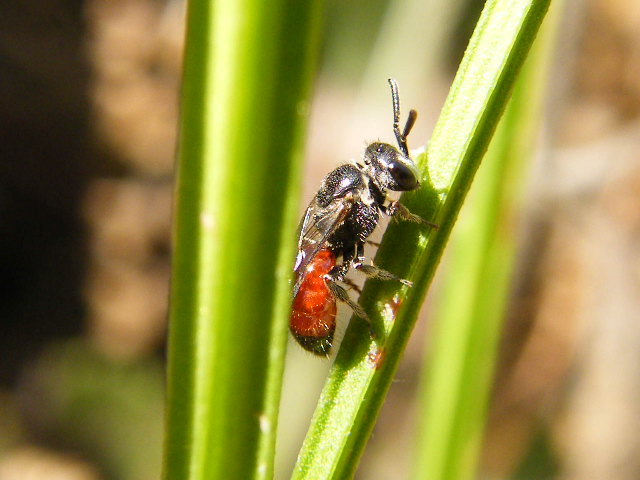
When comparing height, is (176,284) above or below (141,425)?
above

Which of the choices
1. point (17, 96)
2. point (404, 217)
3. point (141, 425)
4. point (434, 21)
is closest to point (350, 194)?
point (404, 217)

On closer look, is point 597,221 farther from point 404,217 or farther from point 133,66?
point 404,217

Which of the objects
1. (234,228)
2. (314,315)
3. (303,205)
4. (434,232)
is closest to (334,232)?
(314,315)

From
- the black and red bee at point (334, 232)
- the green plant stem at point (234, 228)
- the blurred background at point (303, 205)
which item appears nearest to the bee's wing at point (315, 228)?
the black and red bee at point (334, 232)

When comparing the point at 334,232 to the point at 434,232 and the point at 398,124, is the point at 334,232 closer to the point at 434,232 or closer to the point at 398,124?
the point at 398,124

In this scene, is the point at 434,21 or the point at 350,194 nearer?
the point at 350,194

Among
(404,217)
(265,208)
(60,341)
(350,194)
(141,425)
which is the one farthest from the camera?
(60,341)
